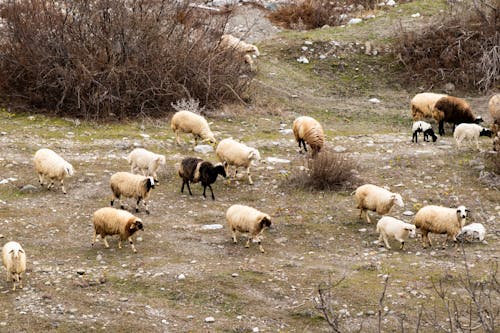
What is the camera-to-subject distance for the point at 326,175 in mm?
13250

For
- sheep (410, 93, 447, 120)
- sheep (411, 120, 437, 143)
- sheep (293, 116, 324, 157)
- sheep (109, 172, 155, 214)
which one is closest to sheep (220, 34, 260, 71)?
sheep (410, 93, 447, 120)

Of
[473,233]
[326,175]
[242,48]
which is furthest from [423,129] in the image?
[242,48]

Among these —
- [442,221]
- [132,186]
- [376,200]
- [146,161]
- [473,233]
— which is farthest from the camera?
[146,161]

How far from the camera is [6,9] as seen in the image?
722 inches

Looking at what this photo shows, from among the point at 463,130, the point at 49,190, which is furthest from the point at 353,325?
the point at 463,130

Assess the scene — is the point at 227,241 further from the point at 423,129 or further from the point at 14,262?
the point at 423,129

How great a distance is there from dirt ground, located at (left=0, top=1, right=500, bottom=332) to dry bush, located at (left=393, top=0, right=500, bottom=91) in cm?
360

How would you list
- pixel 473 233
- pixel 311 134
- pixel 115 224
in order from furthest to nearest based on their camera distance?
1. pixel 311 134
2. pixel 473 233
3. pixel 115 224

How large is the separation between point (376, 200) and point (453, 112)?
578 centimetres

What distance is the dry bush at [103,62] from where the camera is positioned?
56.7ft

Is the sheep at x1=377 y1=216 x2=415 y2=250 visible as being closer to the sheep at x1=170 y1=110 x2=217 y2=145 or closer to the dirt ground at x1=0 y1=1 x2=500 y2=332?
the dirt ground at x1=0 y1=1 x2=500 y2=332

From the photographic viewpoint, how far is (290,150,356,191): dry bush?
13.2 metres

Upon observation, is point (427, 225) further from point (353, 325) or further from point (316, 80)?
point (316, 80)

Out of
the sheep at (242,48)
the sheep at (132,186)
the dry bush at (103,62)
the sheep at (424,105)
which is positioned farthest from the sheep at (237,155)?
the sheep at (242,48)
